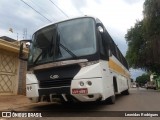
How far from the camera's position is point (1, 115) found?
8.05 metres

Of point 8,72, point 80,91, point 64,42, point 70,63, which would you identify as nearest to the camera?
point 80,91

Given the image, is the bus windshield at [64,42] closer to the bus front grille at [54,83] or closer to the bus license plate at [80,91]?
the bus front grille at [54,83]

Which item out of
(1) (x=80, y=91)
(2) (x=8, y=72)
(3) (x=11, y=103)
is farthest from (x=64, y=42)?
(2) (x=8, y=72)

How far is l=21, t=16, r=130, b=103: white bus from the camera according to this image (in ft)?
26.9

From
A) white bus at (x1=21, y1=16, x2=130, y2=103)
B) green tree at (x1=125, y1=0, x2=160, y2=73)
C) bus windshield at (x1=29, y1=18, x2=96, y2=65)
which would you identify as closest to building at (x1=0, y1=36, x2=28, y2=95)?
bus windshield at (x1=29, y1=18, x2=96, y2=65)

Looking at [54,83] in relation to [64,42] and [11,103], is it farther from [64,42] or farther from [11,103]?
[11,103]

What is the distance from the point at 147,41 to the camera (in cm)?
3712

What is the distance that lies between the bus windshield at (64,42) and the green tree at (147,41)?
26.9 m

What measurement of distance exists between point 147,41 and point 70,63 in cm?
3035

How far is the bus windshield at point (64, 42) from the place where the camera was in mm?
8617

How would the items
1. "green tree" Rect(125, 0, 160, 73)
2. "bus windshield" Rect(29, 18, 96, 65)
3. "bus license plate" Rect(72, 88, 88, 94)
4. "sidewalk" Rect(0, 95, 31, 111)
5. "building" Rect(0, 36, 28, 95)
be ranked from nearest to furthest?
"bus license plate" Rect(72, 88, 88, 94), "bus windshield" Rect(29, 18, 96, 65), "sidewalk" Rect(0, 95, 31, 111), "building" Rect(0, 36, 28, 95), "green tree" Rect(125, 0, 160, 73)

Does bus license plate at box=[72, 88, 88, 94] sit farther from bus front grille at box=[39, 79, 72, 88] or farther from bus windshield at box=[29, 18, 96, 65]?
bus windshield at box=[29, 18, 96, 65]

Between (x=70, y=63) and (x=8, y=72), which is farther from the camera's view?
(x=8, y=72)

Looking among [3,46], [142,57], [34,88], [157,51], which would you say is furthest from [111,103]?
[142,57]
